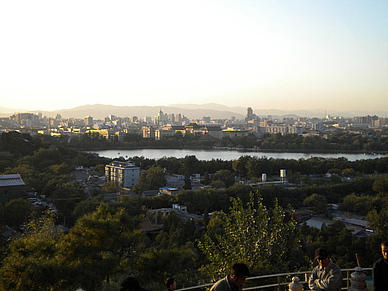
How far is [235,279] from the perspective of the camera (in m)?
0.96

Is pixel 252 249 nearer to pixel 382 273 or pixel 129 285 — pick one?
pixel 382 273

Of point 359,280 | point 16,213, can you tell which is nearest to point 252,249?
point 359,280

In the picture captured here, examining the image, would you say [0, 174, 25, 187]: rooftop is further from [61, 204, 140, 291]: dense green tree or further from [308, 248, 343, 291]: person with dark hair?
[308, 248, 343, 291]: person with dark hair

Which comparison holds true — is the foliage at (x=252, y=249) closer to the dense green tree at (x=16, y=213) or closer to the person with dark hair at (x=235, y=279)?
the person with dark hair at (x=235, y=279)

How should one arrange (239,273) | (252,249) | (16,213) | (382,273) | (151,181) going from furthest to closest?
(151,181) < (16,213) < (252,249) < (382,273) < (239,273)

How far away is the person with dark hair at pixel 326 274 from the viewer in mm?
1172

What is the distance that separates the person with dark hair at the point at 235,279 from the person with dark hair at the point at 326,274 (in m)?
0.33

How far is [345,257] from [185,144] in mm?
21749

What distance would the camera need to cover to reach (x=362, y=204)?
6207mm

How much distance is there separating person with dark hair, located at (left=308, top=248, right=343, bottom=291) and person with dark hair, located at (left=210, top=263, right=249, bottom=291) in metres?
0.33

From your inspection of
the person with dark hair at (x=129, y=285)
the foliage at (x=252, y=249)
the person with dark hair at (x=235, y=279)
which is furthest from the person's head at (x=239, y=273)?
the foliage at (x=252, y=249)

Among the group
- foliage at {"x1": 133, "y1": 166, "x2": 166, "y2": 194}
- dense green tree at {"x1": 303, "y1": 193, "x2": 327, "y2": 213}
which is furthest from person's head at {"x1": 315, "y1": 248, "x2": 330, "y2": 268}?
foliage at {"x1": 133, "y1": 166, "x2": 166, "y2": 194}

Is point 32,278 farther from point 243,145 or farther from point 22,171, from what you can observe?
point 243,145

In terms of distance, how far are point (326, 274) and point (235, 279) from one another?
0.38 m
